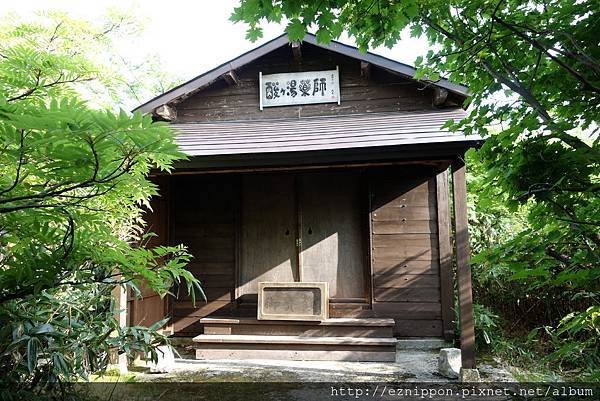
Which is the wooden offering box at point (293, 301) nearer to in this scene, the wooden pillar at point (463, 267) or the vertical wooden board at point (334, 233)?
the vertical wooden board at point (334, 233)

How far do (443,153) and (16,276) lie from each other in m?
3.59

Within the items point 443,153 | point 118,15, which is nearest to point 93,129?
point 443,153

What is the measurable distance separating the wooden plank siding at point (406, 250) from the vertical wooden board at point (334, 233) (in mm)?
231

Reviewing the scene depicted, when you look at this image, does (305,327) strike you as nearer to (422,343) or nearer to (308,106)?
(422,343)

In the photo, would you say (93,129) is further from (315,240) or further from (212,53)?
(212,53)

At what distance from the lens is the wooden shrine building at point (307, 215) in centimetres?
485

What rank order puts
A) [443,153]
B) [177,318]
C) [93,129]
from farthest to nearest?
[177,318]
[443,153]
[93,129]

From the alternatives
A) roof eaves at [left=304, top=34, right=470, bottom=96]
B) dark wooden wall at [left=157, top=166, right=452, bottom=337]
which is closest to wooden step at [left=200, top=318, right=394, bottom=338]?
dark wooden wall at [left=157, top=166, right=452, bottom=337]

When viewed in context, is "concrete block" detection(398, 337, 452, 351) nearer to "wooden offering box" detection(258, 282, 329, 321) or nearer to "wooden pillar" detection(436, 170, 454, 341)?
"wooden pillar" detection(436, 170, 454, 341)

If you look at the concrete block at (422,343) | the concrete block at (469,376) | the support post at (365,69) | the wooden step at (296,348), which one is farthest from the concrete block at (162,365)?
the support post at (365,69)

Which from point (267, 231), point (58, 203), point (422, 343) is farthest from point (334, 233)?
point (58, 203)

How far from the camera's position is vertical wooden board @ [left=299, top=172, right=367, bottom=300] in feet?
18.1

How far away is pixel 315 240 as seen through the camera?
18.5 ft

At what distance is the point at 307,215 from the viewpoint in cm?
570
